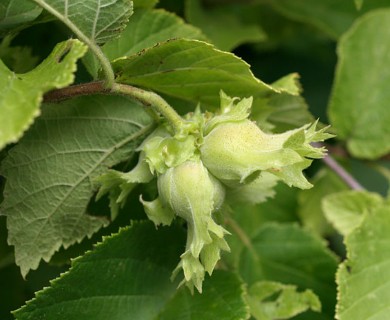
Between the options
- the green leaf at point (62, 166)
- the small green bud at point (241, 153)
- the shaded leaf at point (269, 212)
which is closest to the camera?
the small green bud at point (241, 153)

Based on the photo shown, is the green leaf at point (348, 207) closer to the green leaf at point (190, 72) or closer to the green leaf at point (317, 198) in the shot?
the green leaf at point (317, 198)

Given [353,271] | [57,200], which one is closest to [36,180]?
[57,200]

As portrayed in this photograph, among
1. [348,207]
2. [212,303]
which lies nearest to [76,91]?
[212,303]

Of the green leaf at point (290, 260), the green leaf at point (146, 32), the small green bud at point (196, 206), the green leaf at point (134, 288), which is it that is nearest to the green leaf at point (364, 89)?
the green leaf at point (290, 260)

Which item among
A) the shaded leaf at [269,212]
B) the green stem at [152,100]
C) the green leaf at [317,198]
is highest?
the green stem at [152,100]

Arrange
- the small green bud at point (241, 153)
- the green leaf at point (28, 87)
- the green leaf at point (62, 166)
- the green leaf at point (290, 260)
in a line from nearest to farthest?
the green leaf at point (28, 87)
the small green bud at point (241, 153)
the green leaf at point (62, 166)
the green leaf at point (290, 260)

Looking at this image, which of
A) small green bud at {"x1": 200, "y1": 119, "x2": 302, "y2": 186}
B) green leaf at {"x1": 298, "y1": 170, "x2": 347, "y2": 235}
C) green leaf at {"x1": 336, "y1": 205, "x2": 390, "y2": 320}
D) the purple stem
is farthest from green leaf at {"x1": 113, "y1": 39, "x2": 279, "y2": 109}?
green leaf at {"x1": 298, "y1": 170, "x2": 347, "y2": 235}

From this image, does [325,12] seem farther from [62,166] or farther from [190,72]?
[62,166]

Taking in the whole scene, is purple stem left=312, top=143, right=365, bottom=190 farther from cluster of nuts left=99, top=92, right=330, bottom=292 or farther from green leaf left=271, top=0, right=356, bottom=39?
cluster of nuts left=99, top=92, right=330, bottom=292
